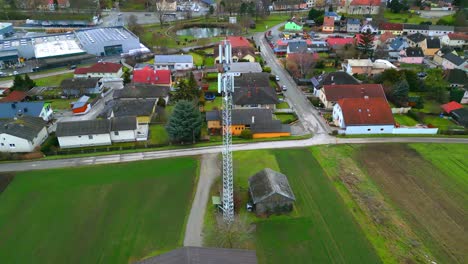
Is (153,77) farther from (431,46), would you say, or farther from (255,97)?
(431,46)

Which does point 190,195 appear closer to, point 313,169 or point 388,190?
point 313,169

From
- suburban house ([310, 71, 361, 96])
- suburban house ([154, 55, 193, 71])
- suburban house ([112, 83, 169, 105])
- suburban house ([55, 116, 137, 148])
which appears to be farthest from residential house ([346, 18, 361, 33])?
suburban house ([55, 116, 137, 148])

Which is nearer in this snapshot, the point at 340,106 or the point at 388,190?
the point at 388,190

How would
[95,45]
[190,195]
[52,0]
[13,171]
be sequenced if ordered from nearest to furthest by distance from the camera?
[190,195] → [13,171] → [95,45] → [52,0]

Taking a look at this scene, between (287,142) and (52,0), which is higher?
(52,0)

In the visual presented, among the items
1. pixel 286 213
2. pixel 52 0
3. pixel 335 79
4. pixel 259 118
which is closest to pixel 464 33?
pixel 335 79

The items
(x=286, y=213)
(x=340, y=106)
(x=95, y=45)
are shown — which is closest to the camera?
(x=286, y=213)

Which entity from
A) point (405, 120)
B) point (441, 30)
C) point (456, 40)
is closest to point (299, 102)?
point (405, 120)

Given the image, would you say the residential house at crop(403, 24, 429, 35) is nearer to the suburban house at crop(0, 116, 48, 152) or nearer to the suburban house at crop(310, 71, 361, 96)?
the suburban house at crop(310, 71, 361, 96)
